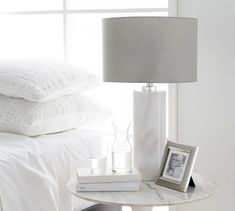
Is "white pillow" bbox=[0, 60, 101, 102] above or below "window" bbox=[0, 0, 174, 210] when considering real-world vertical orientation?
below

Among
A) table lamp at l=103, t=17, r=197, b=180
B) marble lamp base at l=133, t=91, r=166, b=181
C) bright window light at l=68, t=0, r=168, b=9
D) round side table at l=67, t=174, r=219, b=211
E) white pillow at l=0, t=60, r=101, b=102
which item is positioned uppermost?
bright window light at l=68, t=0, r=168, b=9

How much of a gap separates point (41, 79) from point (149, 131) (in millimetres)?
557

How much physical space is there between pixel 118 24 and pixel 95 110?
720mm

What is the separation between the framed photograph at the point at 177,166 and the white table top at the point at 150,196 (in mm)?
28

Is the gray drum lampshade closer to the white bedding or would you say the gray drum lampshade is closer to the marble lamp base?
the marble lamp base

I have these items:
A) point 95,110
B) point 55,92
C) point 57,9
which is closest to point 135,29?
point 55,92

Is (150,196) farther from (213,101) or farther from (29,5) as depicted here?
(29,5)

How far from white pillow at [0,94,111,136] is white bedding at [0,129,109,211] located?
39mm

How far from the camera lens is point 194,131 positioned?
2588 mm

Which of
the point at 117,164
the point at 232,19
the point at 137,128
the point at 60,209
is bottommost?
the point at 60,209

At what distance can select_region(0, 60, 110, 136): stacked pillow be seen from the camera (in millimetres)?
2350

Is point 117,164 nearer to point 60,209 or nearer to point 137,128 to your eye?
point 137,128

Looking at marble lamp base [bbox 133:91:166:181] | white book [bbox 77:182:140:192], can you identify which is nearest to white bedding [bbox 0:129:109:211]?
white book [bbox 77:182:140:192]

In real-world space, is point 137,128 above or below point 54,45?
below
